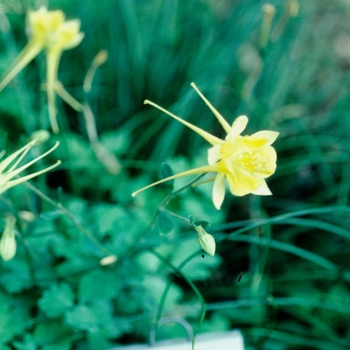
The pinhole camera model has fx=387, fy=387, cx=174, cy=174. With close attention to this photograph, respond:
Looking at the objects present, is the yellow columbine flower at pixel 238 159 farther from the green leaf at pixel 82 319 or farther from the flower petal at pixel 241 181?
the green leaf at pixel 82 319

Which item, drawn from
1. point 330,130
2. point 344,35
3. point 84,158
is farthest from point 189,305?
point 344,35

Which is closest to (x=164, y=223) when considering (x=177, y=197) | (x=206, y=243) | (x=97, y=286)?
(x=206, y=243)

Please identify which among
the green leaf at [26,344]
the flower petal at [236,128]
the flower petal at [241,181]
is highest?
the flower petal at [236,128]

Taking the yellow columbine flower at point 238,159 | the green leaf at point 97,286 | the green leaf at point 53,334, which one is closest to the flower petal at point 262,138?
the yellow columbine flower at point 238,159

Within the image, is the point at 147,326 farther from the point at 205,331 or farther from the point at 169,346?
the point at 169,346

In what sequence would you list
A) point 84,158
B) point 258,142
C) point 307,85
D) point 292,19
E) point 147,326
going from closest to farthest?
point 258,142 < point 147,326 < point 84,158 < point 292,19 < point 307,85

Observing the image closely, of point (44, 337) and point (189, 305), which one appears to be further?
point (189, 305)
